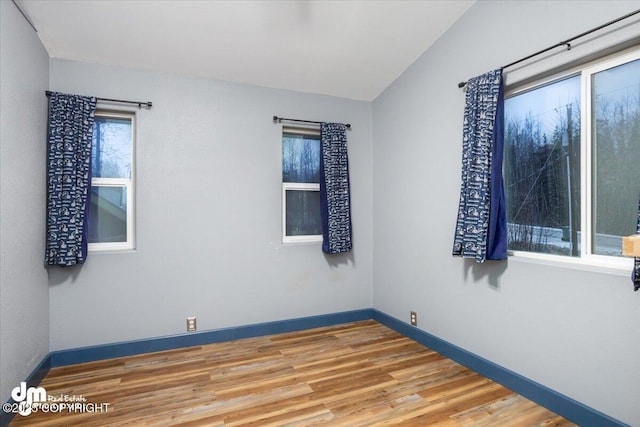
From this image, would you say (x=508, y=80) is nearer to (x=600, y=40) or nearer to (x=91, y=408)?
(x=600, y=40)

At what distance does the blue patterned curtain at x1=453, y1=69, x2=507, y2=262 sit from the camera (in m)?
2.23

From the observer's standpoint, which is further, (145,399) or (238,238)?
(238,238)

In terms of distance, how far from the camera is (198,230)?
298 centimetres

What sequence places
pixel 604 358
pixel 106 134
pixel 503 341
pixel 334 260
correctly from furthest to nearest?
pixel 334 260 → pixel 106 134 → pixel 503 341 → pixel 604 358

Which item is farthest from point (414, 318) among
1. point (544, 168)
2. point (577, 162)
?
point (577, 162)

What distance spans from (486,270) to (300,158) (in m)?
2.06

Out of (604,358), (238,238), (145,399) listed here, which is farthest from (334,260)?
(604,358)

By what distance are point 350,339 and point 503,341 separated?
1.34 m

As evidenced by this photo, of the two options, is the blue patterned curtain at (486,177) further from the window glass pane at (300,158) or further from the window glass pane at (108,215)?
the window glass pane at (108,215)

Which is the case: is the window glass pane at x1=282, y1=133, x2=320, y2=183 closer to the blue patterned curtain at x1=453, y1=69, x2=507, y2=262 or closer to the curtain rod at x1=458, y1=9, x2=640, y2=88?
the blue patterned curtain at x1=453, y1=69, x2=507, y2=262

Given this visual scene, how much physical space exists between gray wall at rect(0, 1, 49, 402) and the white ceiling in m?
0.32

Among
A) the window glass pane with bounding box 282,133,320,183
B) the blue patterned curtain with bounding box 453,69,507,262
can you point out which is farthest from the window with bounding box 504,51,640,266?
the window glass pane with bounding box 282,133,320,183

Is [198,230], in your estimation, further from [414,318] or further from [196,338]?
[414,318]

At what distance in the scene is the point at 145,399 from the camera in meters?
2.10
